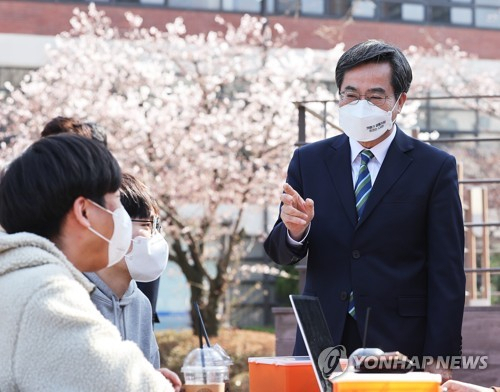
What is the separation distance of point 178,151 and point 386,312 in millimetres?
12982

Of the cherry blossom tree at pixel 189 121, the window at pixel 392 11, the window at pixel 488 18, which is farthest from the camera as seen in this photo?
the window at pixel 488 18

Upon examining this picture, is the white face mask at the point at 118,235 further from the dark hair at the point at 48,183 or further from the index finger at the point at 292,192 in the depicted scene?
the index finger at the point at 292,192

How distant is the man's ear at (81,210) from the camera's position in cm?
264

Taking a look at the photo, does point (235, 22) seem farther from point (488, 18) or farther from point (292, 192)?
point (292, 192)

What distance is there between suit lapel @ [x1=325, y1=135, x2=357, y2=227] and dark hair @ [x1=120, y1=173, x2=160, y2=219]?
67 cm

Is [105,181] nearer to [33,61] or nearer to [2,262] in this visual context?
[2,262]

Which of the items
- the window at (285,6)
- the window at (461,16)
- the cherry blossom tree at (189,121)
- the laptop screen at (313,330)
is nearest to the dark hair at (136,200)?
the laptop screen at (313,330)

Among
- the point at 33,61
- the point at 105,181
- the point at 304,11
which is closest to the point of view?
the point at 105,181

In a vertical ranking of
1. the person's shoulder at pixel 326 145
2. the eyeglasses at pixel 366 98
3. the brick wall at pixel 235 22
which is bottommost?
the person's shoulder at pixel 326 145

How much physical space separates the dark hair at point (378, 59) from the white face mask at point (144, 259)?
92 cm

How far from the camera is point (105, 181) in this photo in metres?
2.68

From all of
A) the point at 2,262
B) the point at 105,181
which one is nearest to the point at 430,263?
the point at 105,181

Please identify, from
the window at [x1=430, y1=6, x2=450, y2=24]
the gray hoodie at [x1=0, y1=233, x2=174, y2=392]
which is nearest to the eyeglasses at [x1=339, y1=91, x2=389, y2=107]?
the gray hoodie at [x1=0, y1=233, x2=174, y2=392]

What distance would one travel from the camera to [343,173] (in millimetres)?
4051
